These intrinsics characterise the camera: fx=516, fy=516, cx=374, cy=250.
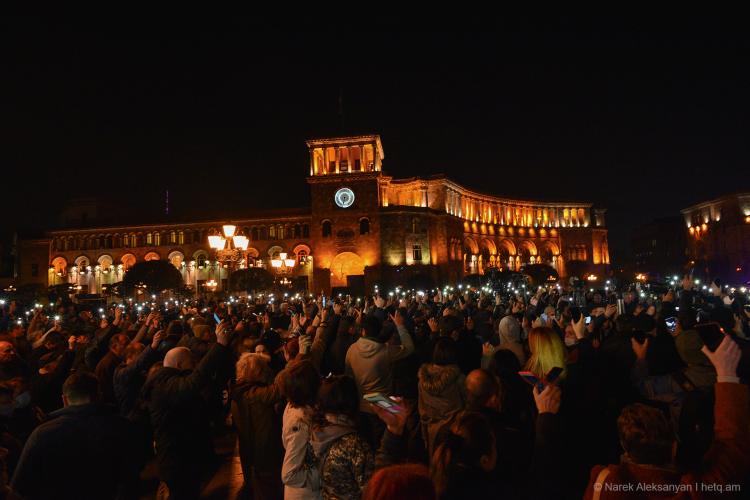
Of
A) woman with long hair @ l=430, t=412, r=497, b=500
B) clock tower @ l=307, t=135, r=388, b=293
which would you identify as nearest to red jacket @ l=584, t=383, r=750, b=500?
woman with long hair @ l=430, t=412, r=497, b=500

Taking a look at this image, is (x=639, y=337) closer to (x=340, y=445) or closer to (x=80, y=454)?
(x=340, y=445)

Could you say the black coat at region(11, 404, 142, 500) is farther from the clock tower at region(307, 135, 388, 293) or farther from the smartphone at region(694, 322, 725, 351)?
the clock tower at region(307, 135, 388, 293)

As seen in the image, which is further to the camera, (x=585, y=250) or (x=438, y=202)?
(x=585, y=250)

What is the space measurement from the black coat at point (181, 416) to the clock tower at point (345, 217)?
4610cm

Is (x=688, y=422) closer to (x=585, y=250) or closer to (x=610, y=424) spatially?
(x=610, y=424)

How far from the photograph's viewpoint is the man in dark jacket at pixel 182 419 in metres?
4.70

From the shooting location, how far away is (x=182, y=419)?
4930mm

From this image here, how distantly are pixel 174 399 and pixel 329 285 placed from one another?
4679 cm

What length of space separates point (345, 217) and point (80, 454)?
4962cm

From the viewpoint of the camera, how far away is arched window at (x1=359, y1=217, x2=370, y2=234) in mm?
52625

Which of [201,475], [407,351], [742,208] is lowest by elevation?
[201,475]

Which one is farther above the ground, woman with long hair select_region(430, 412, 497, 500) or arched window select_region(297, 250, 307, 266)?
arched window select_region(297, 250, 307, 266)

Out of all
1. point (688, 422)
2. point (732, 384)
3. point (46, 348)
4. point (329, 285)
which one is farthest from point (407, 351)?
point (329, 285)

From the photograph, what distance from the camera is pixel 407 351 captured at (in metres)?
6.11
